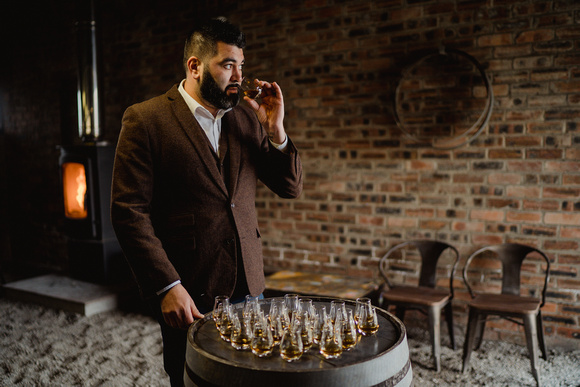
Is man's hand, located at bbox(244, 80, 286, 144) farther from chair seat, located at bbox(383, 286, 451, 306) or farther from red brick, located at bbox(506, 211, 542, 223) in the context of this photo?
red brick, located at bbox(506, 211, 542, 223)

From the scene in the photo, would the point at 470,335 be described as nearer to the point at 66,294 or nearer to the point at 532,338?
the point at 532,338

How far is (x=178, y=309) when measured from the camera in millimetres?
1506

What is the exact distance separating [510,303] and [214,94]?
2220 mm

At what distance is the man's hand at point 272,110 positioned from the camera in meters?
1.73

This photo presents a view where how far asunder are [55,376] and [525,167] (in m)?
3.33

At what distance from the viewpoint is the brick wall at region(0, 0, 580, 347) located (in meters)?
2.96

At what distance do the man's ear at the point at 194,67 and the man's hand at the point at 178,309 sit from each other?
2.68ft

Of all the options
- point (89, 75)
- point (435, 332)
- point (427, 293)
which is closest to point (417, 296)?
point (427, 293)

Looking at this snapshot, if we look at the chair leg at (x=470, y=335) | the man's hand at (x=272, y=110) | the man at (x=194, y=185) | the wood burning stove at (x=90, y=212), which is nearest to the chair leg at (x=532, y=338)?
the chair leg at (x=470, y=335)

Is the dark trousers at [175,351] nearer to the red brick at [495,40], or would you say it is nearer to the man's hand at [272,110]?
the man's hand at [272,110]

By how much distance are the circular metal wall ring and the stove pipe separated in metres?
2.63

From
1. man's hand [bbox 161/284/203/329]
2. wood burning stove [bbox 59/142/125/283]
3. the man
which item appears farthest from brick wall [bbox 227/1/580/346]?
man's hand [bbox 161/284/203/329]

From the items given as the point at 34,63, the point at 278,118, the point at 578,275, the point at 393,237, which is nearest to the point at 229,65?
the point at 278,118

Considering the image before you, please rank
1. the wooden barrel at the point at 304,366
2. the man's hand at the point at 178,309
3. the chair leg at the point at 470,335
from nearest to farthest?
the wooden barrel at the point at 304,366
the man's hand at the point at 178,309
the chair leg at the point at 470,335
